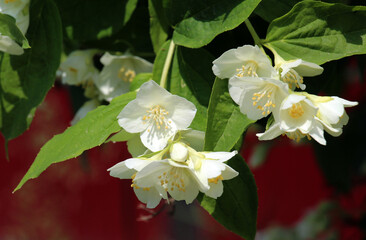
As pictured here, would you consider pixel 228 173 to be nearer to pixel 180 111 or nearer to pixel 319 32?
pixel 180 111

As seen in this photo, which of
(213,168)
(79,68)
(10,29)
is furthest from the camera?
(79,68)

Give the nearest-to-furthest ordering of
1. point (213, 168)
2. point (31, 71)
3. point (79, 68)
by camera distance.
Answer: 1. point (213, 168)
2. point (31, 71)
3. point (79, 68)

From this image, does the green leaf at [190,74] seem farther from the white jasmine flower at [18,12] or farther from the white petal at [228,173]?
the white jasmine flower at [18,12]

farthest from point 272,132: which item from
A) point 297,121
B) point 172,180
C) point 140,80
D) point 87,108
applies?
point 87,108

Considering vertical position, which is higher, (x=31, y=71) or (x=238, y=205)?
(x=31, y=71)

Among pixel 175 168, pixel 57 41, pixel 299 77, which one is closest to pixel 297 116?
pixel 299 77

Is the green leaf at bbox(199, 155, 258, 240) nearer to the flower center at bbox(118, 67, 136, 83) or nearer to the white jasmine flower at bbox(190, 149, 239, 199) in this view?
the white jasmine flower at bbox(190, 149, 239, 199)
